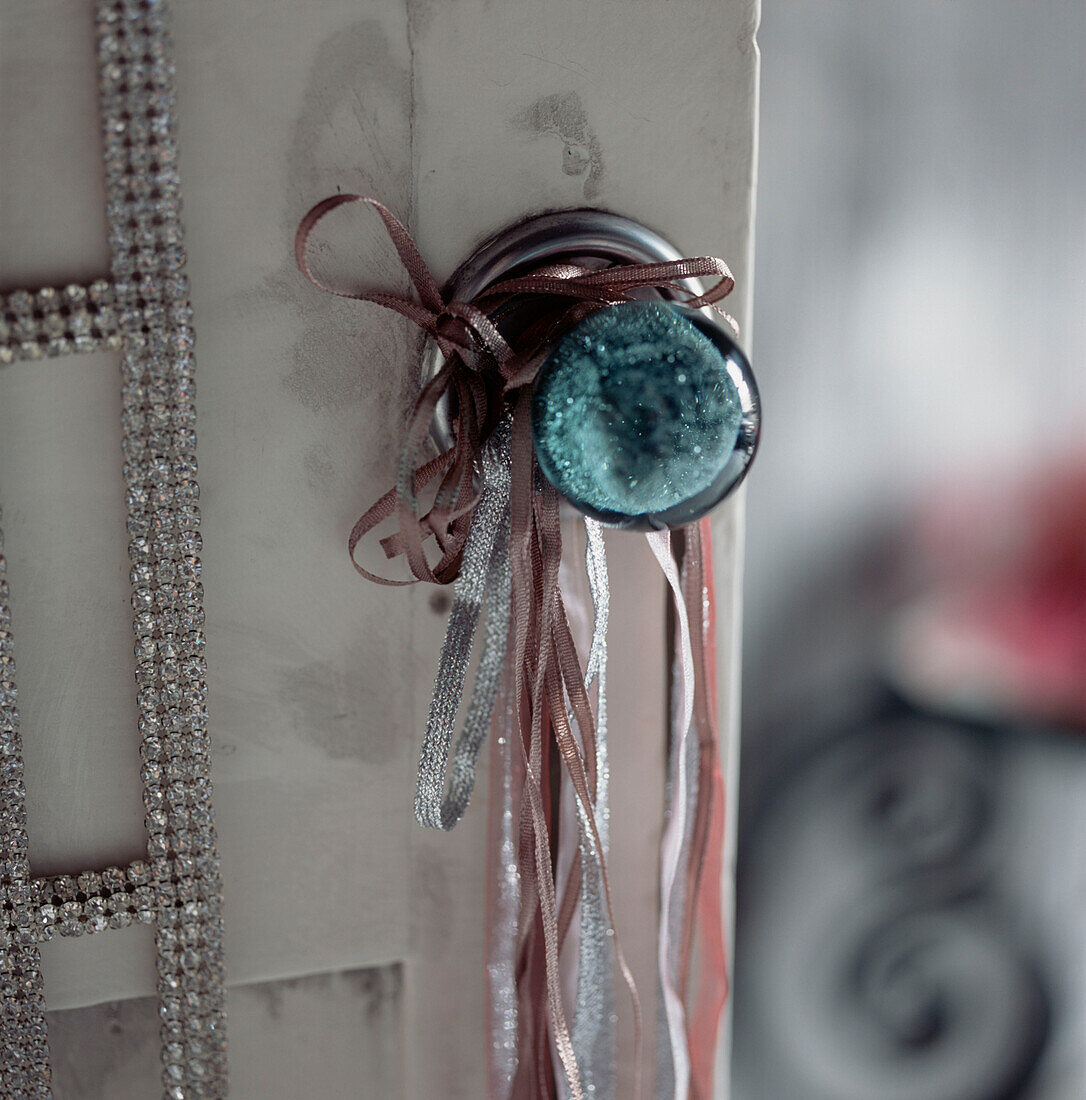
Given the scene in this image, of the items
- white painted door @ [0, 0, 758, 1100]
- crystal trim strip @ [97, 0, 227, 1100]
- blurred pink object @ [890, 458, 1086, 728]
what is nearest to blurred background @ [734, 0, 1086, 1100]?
blurred pink object @ [890, 458, 1086, 728]

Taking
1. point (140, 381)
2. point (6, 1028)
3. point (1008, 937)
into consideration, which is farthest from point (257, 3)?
point (1008, 937)

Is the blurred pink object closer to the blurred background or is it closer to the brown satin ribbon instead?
the blurred background

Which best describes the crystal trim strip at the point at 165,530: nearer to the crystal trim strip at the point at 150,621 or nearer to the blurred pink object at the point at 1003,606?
the crystal trim strip at the point at 150,621

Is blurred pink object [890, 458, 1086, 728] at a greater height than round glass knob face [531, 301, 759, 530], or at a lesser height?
lesser

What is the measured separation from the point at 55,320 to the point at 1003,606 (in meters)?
0.53

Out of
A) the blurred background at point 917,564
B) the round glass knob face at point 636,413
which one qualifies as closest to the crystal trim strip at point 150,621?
the round glass knob face at point 636,413

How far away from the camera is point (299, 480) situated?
299 mm

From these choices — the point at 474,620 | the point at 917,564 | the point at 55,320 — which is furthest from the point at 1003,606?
the point at 55,320

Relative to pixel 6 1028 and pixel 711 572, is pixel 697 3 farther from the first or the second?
pixel 6 1028

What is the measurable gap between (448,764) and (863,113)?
0.40 m

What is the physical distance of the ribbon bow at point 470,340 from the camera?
0.84 ft

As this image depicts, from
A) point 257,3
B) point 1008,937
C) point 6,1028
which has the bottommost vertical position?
point 1008,937

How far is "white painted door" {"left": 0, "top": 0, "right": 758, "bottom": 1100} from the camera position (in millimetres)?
268

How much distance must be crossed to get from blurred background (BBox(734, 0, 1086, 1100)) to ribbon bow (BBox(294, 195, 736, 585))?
250 millimetres
